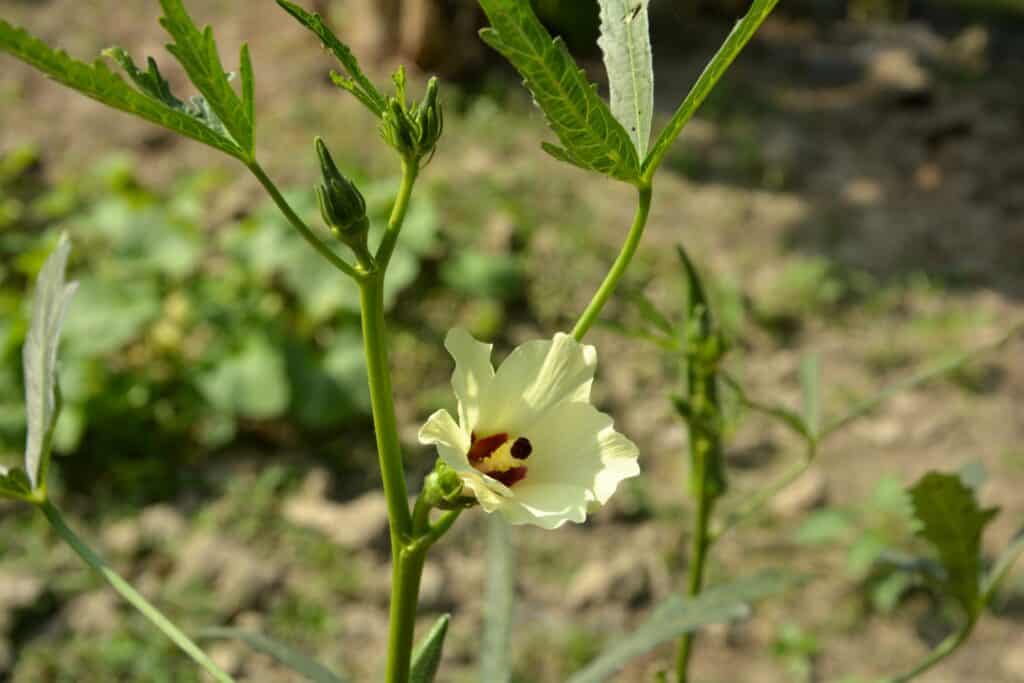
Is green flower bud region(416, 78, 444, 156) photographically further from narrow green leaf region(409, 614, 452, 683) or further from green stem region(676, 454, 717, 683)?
green stem region(676, 454, 717, 683)

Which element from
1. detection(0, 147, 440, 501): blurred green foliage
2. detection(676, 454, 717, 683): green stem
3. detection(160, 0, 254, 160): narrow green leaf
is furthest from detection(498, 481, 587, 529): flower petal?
detection(0, 147, 440, 501): blurred green foliage

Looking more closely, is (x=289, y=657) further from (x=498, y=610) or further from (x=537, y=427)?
(x=537, y=427)

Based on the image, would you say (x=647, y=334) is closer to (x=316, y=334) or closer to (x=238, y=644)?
(x=238, y=644)

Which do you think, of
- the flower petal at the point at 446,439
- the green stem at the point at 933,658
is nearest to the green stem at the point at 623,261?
the flower petal at the point at 446,439

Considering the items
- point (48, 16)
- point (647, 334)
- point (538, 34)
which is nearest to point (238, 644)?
point (647, 334)

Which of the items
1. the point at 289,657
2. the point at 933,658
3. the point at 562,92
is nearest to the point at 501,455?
the point at 562,92
